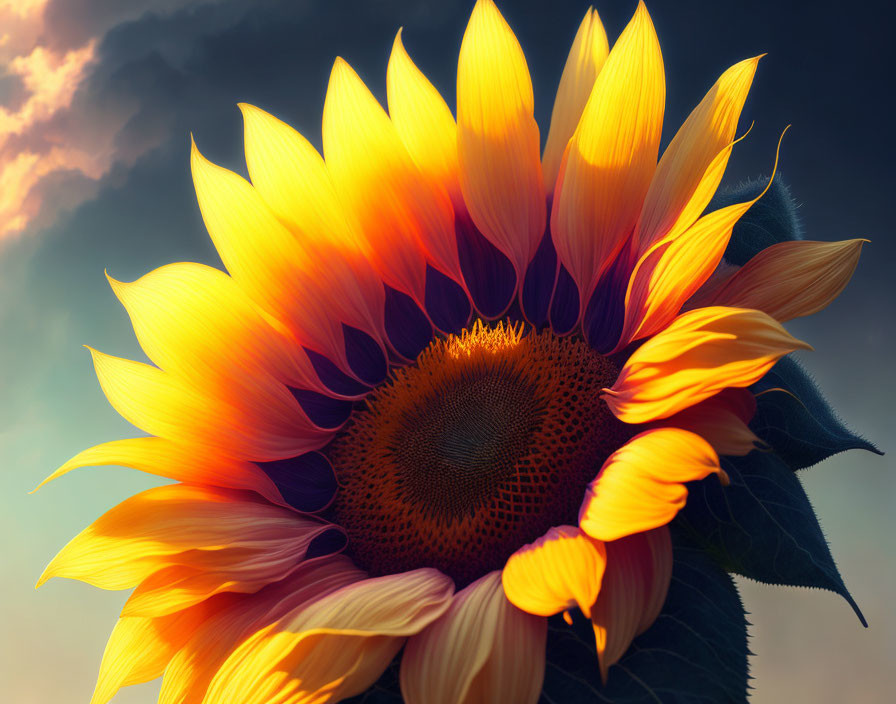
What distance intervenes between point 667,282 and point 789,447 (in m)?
0.16

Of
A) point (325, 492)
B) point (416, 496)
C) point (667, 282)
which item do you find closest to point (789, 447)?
point (667, 282)

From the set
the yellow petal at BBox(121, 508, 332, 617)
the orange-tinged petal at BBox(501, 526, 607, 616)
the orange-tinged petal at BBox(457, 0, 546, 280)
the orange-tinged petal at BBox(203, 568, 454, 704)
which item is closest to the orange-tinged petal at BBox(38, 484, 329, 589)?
the yellow petal at BBox(121, 508, 332, 617)

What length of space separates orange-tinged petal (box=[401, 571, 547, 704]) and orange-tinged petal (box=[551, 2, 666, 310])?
31 cm

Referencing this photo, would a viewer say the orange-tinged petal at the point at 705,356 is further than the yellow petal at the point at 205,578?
No

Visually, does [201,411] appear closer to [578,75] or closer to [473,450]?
[473,450]

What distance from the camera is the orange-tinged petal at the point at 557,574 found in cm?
41

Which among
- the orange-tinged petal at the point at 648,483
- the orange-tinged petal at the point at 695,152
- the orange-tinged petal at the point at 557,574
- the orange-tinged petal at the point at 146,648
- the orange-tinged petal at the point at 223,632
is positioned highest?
the orange-tinged petal at the point at 695,152

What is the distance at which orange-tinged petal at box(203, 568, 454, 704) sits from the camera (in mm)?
431

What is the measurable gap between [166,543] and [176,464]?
0.10m

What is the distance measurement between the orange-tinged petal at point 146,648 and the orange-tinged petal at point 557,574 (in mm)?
251

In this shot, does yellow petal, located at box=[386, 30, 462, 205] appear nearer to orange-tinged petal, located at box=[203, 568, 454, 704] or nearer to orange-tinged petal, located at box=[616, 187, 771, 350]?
orange-tinged petal, located at box=[616, 187, 771, 350]

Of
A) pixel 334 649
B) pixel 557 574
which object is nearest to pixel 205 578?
pixel 334 649

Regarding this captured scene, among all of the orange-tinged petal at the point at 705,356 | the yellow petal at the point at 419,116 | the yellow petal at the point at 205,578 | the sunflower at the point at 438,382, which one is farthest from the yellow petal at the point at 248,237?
the orange-tinged petal at the point at 705,356

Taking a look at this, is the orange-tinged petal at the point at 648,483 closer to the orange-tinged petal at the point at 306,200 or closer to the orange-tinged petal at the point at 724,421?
the orange-tinged petal at the point at 724,421
